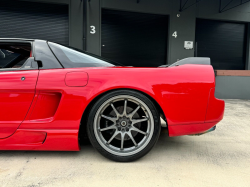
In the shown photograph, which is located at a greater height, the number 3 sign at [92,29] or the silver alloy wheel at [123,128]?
the number 3 sign at [92,29]

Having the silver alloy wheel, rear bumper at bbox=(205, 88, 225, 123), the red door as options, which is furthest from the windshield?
rear bumper at bbox=(205, 88, 225, 123)

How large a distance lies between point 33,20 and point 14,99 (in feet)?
21.5

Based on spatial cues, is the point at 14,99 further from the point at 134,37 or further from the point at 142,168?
the point at 134,37

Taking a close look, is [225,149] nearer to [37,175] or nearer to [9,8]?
[37,175]

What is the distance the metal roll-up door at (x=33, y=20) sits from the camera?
686cm

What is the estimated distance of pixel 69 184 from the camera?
1.44 meters

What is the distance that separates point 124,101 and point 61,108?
1.93ft

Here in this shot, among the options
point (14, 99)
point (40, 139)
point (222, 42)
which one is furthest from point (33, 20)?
point (222, 42)

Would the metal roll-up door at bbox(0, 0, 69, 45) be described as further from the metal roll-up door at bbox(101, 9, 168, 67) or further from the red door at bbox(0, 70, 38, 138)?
the red door at bbox(0, 70, 38, 138)

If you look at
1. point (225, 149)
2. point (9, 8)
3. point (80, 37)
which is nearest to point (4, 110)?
point (225, 149)

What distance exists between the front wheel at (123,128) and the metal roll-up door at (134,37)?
249 inches

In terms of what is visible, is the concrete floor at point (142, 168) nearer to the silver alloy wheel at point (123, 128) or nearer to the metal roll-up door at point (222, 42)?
the silver alloy wheel at point (123, 128)

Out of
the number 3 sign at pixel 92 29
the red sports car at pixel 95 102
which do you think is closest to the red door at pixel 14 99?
the red sports car at pixel 95 102

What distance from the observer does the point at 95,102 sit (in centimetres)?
175
